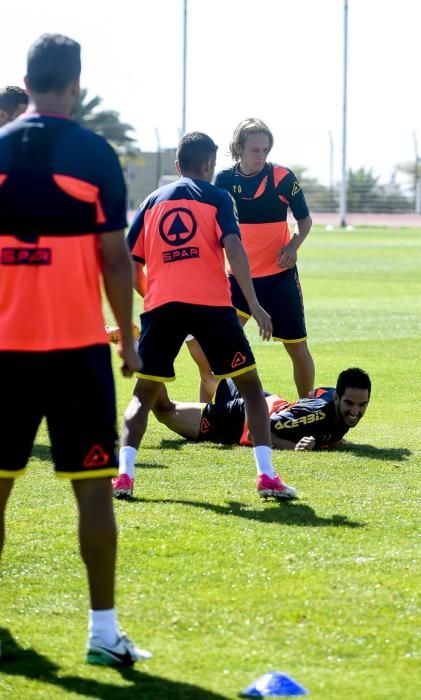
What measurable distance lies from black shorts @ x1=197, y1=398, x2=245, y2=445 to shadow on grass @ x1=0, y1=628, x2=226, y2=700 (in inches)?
179

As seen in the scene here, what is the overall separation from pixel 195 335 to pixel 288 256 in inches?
97.3

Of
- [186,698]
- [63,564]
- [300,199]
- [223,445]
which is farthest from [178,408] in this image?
[186,698]

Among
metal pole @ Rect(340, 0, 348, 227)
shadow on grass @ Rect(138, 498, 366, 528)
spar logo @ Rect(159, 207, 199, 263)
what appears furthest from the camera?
metal pole @ Rect(340, 0, 348, 227)

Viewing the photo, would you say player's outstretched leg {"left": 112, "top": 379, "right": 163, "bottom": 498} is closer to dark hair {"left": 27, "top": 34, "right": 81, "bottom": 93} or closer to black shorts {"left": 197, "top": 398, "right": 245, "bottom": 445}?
black shorts {"left": 197, "top": 398, "right": 245, "bottom": 445}

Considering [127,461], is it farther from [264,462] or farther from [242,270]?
[242,270]

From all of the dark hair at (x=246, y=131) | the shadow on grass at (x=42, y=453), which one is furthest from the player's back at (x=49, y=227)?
the dark hair at (x=246, y=131)

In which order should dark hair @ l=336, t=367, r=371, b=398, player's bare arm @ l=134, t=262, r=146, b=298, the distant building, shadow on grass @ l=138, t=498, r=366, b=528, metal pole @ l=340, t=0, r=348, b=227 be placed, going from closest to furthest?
1. shadow on grass @ l=138, t=498, r=366, b=528
2. player's bare arm @ l=134, t=262, r=146, b=298
3. dark hair @ l=336, t=367, r=371, b=398
4. metal pole @ l=340, t=0, r=348, b=227
5. the distant building

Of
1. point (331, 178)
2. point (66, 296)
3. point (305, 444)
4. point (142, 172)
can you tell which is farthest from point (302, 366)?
point (142, 172)

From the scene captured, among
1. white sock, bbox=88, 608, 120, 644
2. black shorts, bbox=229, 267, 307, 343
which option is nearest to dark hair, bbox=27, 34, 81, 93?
white sock, bbox=88, 608, 120, 644

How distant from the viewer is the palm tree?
253ft

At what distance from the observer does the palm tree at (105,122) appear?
77.2 meters

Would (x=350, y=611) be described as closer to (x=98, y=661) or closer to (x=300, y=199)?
(x=98, y=661)

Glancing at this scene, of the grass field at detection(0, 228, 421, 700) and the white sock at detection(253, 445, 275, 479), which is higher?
the white sock at detection(253, 445, 275, 479)

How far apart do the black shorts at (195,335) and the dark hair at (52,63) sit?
289 centimetres
